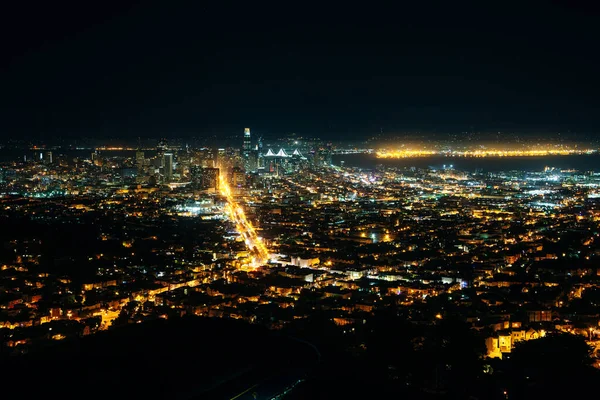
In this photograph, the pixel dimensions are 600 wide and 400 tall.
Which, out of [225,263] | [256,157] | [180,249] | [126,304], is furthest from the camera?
[256,157]

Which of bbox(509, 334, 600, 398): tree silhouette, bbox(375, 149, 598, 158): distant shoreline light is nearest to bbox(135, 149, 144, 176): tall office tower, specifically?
bbox(375, 149, 598, 158): distant shoreline light

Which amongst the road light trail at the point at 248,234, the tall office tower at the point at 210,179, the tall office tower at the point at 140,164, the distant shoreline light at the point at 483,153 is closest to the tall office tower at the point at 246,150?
the tall office tower at the point at 140,164

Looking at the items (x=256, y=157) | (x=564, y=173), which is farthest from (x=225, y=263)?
(x=256, y=157)

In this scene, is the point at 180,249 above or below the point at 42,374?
below

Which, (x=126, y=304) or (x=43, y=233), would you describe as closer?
(x=126, y=304)

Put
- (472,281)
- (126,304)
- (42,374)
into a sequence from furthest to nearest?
(472,281) → (126,304) → (42,374)

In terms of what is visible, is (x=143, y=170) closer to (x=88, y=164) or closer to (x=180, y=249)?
(x=88, y=164)
